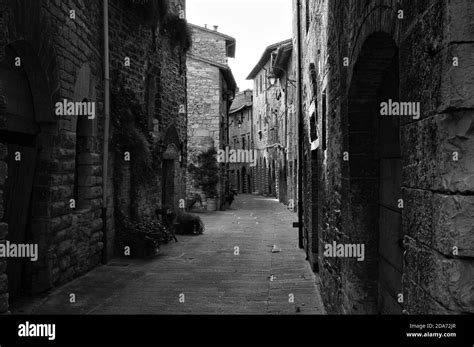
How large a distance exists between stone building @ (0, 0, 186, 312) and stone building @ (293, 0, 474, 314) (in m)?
2.75

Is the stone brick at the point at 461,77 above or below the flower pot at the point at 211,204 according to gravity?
above

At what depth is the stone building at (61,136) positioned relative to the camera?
5281mm

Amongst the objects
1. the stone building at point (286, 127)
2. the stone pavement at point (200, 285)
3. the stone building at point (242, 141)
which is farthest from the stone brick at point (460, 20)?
the stone building at point (242, 141)

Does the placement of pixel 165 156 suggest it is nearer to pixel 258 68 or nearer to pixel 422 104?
pixel 422 104

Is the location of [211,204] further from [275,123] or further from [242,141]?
[242,141]

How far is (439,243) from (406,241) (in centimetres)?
43

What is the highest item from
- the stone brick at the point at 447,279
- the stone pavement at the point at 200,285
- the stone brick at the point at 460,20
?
the stone brick at the point at 460,20

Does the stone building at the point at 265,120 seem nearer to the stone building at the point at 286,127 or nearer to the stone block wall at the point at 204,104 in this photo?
the stone building at the point at 286,127

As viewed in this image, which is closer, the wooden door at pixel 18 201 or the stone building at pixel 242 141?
the wooden door at pixel 18 201

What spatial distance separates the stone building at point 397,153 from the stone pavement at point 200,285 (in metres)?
0.79

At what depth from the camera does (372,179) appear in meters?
3.88

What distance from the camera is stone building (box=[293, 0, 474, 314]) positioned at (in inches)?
68.4

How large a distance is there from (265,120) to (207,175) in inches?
565
